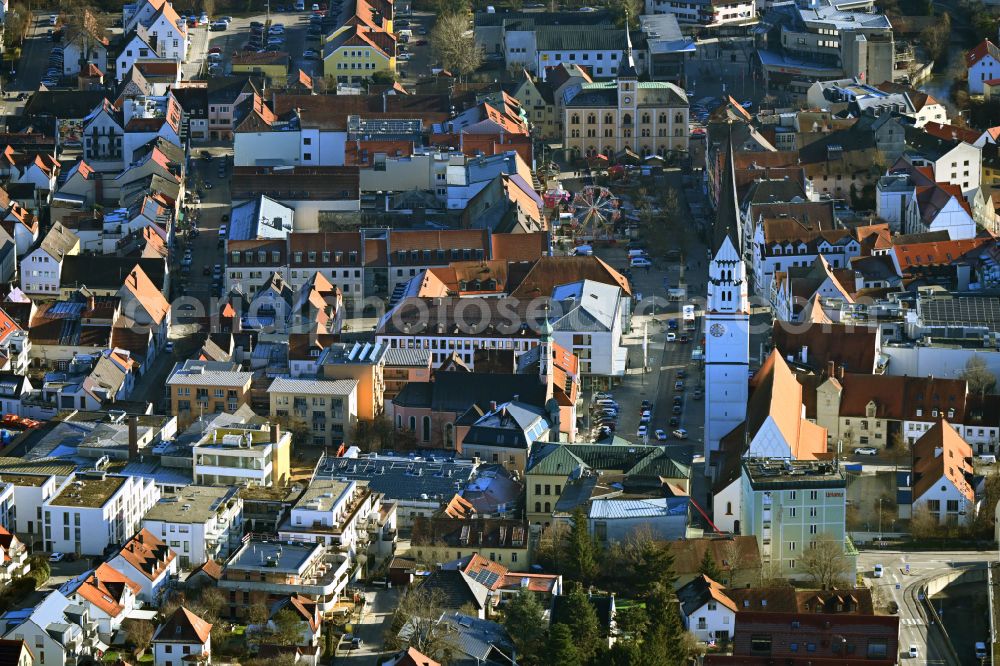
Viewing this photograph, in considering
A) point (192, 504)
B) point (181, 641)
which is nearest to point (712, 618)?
point (181, 641)

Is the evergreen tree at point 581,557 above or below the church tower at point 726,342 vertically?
below

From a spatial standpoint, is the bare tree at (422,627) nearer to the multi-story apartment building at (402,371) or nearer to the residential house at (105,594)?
the residential house at (105,594)

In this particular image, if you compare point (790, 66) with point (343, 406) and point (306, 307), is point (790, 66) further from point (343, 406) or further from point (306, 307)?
point (343, 406)

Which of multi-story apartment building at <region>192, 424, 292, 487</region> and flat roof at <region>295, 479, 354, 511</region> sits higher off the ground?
multi-story apartment building at <region>192, 424, 292, 487</region>

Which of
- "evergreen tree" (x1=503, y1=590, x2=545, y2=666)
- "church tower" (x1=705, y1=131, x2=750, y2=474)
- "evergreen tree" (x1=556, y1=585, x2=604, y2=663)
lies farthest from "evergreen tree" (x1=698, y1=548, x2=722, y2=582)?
"church tower" (x1=705, y1=131, x2=750, y2=474)

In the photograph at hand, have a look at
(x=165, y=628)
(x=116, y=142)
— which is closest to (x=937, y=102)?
(x=116, y=142)

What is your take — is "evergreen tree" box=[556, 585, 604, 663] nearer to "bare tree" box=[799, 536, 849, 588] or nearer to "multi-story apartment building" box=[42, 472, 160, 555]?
"bare tree" box=[799, 536, 849, 588]

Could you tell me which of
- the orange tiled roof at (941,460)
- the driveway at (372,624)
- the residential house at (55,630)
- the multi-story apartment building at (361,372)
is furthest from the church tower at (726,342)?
the residential house at (55,630)
